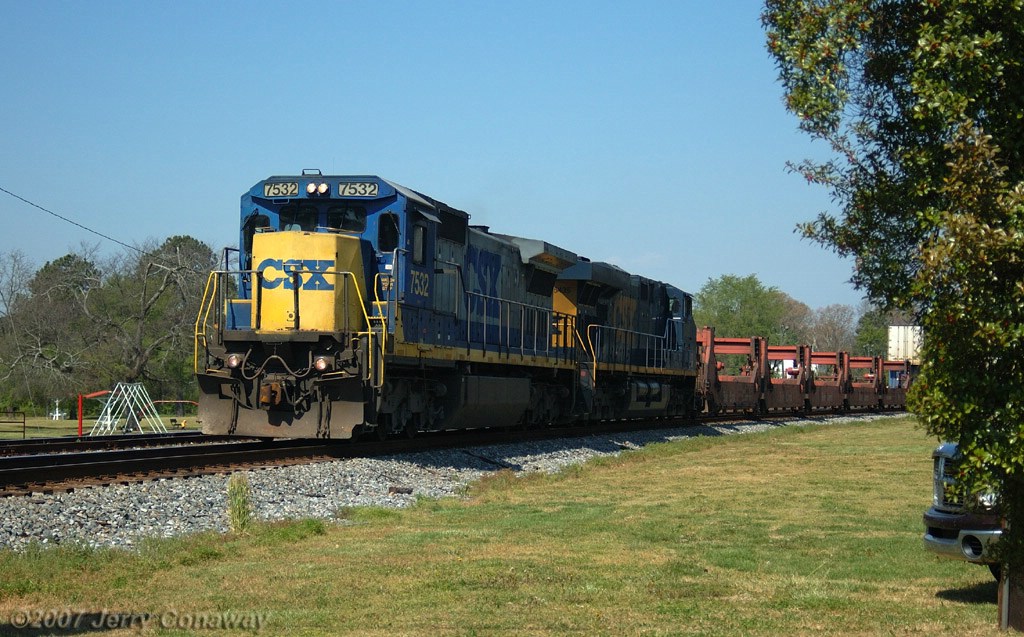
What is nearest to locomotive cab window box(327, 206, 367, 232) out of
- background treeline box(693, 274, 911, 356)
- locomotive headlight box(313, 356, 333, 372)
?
locomotive headlight box(313, 356, 333, 372)

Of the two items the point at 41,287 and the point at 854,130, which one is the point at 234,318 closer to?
the point at 854,130

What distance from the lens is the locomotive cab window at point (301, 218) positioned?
18.9m

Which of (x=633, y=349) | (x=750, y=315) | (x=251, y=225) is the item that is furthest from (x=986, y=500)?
(x=750, y=315)

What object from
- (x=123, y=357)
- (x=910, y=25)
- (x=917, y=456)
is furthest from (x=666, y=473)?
(x=123, y=357)

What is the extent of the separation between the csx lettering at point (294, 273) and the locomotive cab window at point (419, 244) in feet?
6.11

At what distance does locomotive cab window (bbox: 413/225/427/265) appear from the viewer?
19062 mm

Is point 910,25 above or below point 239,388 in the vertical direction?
above

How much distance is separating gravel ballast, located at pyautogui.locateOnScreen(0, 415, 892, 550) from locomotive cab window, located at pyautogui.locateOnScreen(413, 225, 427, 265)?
135 inches

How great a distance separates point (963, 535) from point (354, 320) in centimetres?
1168

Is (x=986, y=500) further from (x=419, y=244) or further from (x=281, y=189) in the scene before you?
(x=281, y=189)

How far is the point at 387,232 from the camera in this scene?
18.8 meters

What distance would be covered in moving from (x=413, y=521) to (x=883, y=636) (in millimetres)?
6557

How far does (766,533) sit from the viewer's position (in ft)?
37.2

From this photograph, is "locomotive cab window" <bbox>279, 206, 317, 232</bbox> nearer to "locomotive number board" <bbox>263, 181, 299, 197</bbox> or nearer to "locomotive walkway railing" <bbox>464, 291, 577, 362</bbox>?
"locomotive number board" <bbox>263, 181, 299, 197</bbox>
